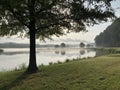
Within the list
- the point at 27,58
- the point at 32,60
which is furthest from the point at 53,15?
the point at 27,58

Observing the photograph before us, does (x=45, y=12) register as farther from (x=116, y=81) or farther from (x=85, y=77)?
(x=116, y=81)

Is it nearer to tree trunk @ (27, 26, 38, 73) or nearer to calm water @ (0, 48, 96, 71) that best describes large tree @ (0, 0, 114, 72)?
tree trunk @ (27, 26, 38, 73)

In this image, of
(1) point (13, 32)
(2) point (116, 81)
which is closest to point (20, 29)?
(1) point (13, 32)

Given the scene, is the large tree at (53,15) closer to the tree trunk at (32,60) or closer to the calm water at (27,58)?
the tree trunk at (32,60)

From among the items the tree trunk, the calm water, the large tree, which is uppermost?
the large tree

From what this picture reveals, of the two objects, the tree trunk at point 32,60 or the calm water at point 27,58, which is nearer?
the tree trunk at point 32,60

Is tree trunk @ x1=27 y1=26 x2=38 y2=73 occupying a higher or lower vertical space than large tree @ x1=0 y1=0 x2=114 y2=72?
lower

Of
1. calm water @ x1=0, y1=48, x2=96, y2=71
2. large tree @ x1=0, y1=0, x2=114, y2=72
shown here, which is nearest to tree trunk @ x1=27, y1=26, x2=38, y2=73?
large tree @ x1=0, y1=0, x2=114, y2=72

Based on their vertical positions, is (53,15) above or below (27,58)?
above

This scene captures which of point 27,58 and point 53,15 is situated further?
point 27,58

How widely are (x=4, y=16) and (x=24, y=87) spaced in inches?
252

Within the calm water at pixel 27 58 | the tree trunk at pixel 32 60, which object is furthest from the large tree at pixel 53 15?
the calm water at pixel 27 58

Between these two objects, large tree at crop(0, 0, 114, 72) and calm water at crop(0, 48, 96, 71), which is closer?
large tree at crop(0, 0, 114, 72)

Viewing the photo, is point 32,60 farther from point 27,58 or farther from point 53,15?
point 27,58
